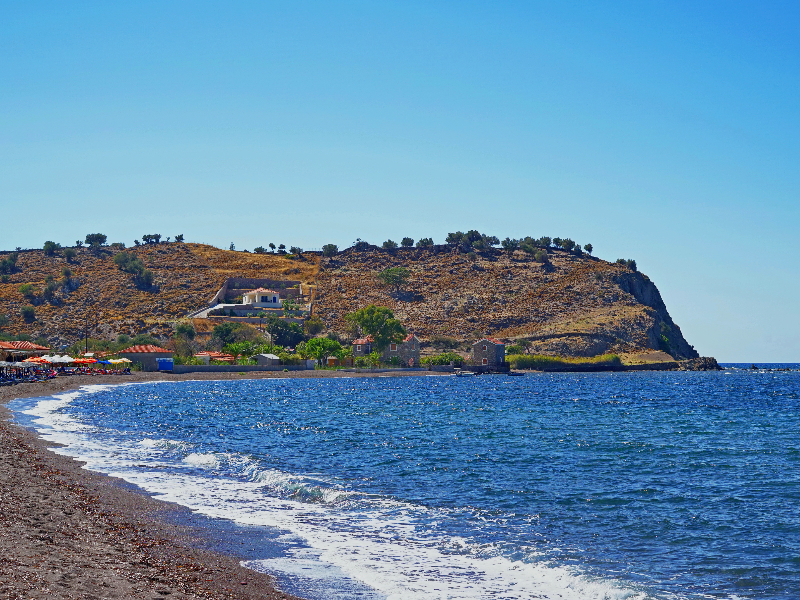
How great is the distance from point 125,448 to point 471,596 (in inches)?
896

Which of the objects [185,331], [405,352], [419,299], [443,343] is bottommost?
[405,352]

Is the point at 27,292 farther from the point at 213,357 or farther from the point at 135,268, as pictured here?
the point at 213,357

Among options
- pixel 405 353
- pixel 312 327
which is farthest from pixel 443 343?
pixel 312 327

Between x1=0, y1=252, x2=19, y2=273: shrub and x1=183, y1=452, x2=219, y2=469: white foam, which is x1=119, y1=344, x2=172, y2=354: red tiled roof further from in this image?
x1=183, y1=452, x2=219, y2=469: white foam

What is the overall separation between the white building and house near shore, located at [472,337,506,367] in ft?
143

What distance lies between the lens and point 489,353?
141125 mm

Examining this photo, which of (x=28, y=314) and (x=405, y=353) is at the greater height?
(x=28, y=314)

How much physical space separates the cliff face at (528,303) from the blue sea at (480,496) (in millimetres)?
113414

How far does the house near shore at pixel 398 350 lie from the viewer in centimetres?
13788

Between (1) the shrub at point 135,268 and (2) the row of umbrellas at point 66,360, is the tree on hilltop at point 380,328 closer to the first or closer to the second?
(2) the row of umbrellas at point 66,360

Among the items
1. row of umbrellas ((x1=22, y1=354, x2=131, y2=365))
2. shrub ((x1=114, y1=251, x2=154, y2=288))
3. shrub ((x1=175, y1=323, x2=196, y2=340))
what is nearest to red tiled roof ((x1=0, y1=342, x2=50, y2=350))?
row of umbrellas ((x1=22, y1=354, x2=131, y2=365))

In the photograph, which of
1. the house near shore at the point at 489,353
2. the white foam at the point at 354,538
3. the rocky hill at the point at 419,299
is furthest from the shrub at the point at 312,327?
the white foam at the point at 354,538

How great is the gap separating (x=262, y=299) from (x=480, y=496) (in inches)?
5580

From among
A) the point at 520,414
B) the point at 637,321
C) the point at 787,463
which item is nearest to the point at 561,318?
the point at 637,321
